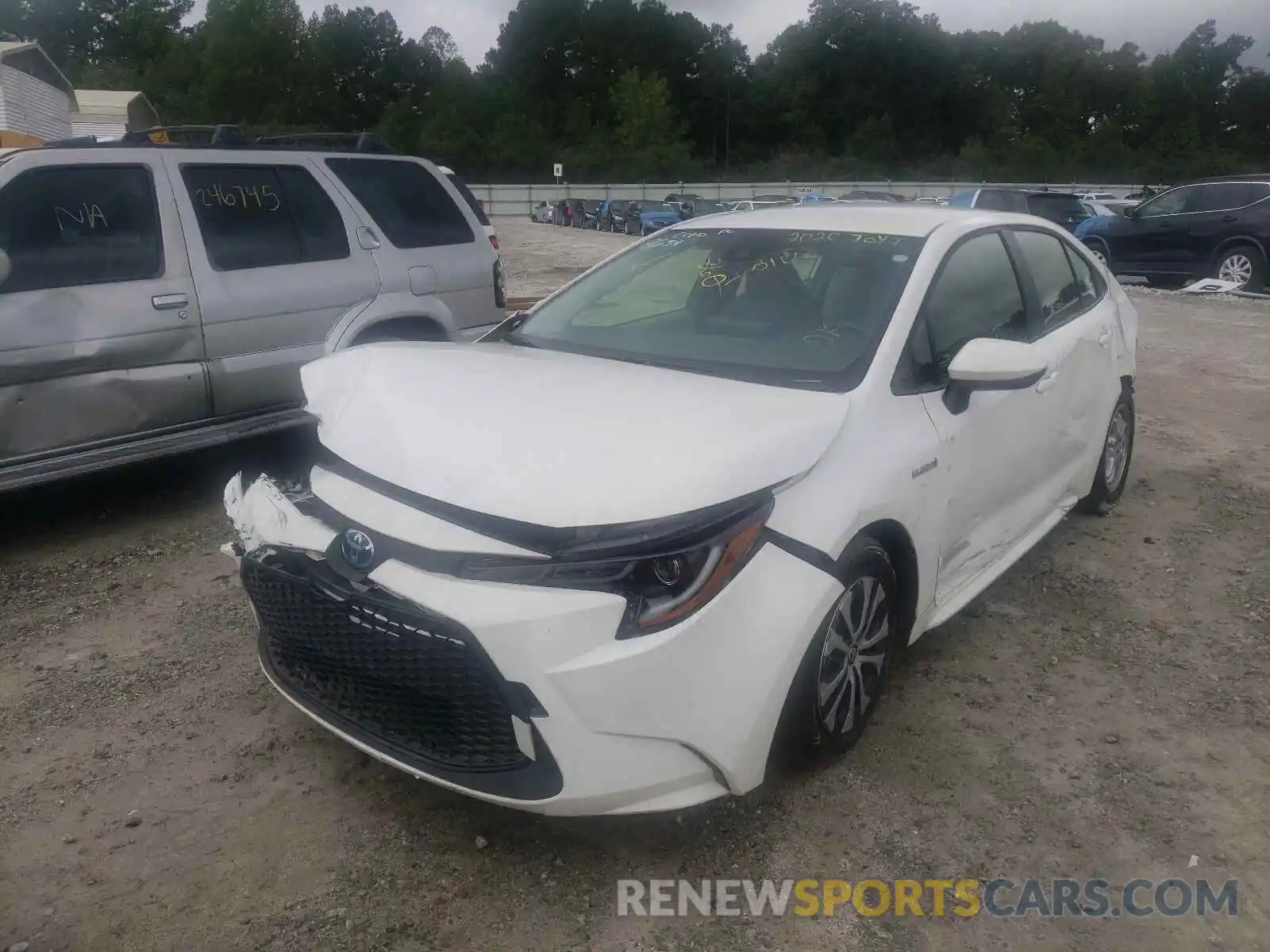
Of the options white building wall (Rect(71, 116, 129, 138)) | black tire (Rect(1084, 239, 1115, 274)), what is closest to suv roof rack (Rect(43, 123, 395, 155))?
black tire (Rect(1084, 239, 1115, 274))

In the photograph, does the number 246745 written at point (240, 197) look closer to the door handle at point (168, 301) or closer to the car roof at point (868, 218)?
the door handle at point (168, 301)

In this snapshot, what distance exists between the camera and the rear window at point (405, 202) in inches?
239

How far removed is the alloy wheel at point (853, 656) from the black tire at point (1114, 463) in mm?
2514

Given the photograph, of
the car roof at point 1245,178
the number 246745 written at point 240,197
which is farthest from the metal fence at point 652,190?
the number 246745 written at point 240,197

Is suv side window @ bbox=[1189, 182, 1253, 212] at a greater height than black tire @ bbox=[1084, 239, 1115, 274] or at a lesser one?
greater

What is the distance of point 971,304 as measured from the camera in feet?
12.6

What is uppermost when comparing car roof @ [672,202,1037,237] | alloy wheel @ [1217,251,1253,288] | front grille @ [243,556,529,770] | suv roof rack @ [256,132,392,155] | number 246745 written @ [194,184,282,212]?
suv roof rack @ [256,132,392,155]

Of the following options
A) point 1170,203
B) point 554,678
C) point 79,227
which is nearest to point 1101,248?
point 1170,203

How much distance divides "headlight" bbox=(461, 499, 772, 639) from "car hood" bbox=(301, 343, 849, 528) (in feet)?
0.33

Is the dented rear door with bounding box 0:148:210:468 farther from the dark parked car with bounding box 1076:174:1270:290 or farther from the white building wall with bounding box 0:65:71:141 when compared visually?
the white building wall with bounding box 0:65:71:141

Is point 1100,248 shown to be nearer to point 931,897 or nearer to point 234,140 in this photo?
point 234,140

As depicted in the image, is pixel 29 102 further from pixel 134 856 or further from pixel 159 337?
pixel 134 856

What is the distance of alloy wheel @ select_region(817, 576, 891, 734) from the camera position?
9.75ft

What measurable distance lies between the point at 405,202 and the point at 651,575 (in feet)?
14.6
